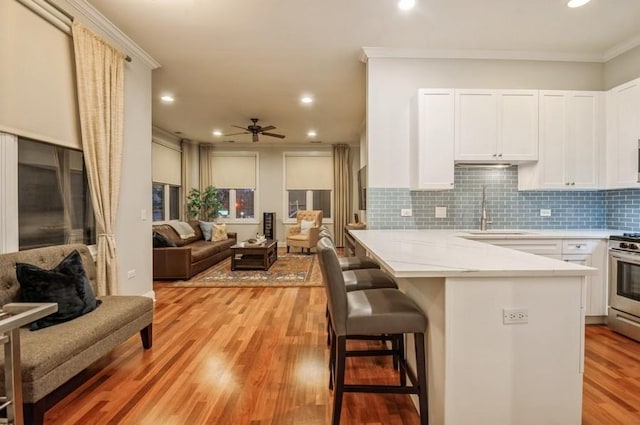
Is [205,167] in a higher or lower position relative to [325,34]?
lower

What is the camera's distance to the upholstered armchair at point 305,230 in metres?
7.91

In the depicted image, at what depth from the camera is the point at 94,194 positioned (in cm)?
305

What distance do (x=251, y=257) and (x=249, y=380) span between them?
4094 millimetres

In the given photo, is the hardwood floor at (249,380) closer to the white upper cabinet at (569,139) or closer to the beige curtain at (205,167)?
the white upper cabinet at (569,139)

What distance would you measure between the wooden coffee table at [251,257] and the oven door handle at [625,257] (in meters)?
4.78

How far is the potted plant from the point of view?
858 centimetres

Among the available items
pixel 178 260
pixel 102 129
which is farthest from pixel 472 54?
pixel 178 260

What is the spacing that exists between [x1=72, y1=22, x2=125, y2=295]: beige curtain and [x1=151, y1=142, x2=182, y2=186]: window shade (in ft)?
13.1

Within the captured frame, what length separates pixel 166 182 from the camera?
25.7 ft

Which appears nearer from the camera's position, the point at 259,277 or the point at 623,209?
the point at 623,209

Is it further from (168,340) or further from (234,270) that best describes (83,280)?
(234,270)

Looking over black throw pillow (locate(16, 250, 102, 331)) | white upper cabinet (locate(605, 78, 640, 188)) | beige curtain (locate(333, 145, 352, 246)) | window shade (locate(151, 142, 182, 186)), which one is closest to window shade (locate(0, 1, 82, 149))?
black throw pillow (locate(16, 250, 102, 331))

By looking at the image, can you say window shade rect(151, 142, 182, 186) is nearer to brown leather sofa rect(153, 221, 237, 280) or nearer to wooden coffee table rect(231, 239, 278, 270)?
brown leather sofa rect(153, 221, 237, 280)

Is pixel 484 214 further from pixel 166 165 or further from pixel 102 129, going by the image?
pixel 166 165
